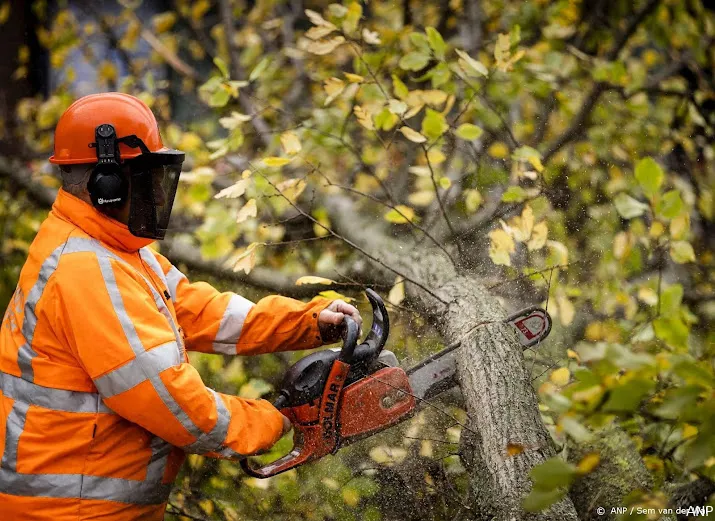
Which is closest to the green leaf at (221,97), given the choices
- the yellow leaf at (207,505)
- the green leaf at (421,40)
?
the green leaf at (421,40)

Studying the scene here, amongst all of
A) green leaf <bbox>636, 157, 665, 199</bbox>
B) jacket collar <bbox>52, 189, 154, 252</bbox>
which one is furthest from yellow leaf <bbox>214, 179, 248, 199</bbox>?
green leaf <bbox>636, 157, 665, 199</bbox>

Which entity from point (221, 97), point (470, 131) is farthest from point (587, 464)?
point (221, 97)


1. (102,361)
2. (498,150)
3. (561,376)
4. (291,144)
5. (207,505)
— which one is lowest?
(207,505)

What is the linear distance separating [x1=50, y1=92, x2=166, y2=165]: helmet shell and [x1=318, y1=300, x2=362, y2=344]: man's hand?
0.84 m

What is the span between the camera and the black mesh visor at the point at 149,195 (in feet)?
6.85

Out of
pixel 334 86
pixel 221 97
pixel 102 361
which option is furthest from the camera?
pixel 221 97

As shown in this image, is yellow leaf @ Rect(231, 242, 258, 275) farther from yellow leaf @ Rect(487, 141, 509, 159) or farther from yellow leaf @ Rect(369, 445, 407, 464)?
yellow leaf @ Rect(487, 141, 509, 159)

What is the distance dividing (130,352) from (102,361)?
0.08m

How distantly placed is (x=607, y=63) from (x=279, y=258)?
2.41 metres

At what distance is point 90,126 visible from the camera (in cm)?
207

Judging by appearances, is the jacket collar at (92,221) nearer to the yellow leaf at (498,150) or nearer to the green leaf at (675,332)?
the green leaf at (675,332)

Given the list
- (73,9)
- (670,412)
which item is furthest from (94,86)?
(670,412)

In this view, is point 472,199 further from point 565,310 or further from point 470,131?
point 565,310

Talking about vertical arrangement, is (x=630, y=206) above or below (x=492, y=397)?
above
